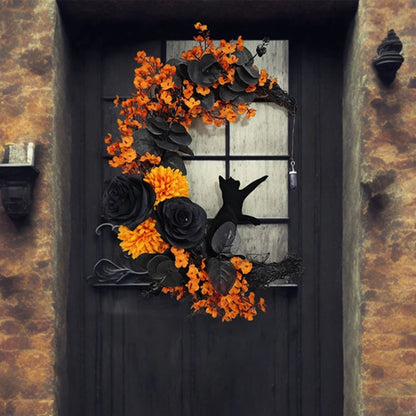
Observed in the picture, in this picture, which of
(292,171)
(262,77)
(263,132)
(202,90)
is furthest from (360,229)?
(202,90)

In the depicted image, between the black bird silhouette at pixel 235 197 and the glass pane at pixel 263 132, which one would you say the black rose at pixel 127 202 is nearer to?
the black bird silhouette at pixel 235 197

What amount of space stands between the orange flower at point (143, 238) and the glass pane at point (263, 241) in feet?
1.79

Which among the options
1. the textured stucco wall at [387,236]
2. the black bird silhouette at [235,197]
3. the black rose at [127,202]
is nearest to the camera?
the black rose at [127,202]

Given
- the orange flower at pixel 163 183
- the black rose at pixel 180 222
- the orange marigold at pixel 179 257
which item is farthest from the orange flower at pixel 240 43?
the orange marigold at pixel 179 257

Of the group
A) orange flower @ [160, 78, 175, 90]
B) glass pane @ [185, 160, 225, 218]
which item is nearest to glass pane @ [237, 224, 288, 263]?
glass pane @ [185, 160, 225, 218]

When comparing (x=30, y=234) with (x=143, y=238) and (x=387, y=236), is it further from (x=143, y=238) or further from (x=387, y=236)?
(x=387, y=236)

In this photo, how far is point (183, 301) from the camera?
9.41 feet

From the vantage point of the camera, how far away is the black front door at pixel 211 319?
301 cm

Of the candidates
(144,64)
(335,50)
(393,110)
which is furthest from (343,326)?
(144,64)

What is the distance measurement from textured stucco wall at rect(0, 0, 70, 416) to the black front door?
0.27 m

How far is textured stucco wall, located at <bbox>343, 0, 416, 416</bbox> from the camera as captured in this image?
8.95ft

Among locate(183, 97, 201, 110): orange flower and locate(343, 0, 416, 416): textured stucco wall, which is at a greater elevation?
locate(183, 97, 201, 110): orange flower

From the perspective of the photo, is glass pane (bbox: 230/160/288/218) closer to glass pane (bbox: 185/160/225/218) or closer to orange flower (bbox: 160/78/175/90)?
glass pane (bbox: 185/160/225/218)

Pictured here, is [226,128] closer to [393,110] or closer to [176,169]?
[176,169]
